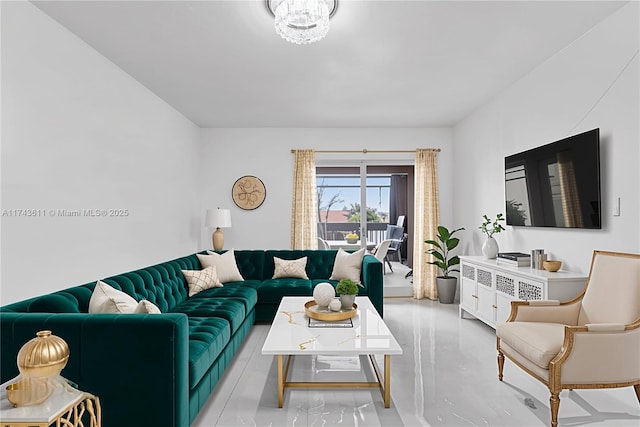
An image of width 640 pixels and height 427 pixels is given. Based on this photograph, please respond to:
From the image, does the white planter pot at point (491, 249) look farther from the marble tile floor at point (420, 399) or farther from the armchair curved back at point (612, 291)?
the armchair curved back at point (612, 291)

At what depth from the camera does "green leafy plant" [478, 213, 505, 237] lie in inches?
171

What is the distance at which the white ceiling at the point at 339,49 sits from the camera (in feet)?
8.55

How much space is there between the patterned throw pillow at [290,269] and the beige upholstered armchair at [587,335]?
2569mm

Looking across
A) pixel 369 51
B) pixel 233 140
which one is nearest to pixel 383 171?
pixel 233 140

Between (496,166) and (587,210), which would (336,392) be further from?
(496,166)

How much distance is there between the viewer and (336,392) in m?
2.66

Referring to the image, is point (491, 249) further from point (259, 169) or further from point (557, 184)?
point (259, 169)

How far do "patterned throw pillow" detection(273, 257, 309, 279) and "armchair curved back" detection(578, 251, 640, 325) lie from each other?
2999mm

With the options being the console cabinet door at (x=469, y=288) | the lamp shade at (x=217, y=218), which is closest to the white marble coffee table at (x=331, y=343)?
the console cabinet door at (x=469, y=288)

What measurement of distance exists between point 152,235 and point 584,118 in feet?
14.2

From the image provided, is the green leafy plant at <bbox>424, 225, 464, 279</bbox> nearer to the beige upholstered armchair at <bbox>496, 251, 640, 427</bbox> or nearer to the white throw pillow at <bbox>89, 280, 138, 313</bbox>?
the beige upholstered armchair at <bbox>496, 251, 640, 427</bbox>

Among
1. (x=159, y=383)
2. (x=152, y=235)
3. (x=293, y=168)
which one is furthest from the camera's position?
(x=293, y=168)

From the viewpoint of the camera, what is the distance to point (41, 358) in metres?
1.23

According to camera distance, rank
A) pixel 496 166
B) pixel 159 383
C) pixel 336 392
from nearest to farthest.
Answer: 1. pixel 159 383
2. pixel 336 392
3. pixel 496 166
